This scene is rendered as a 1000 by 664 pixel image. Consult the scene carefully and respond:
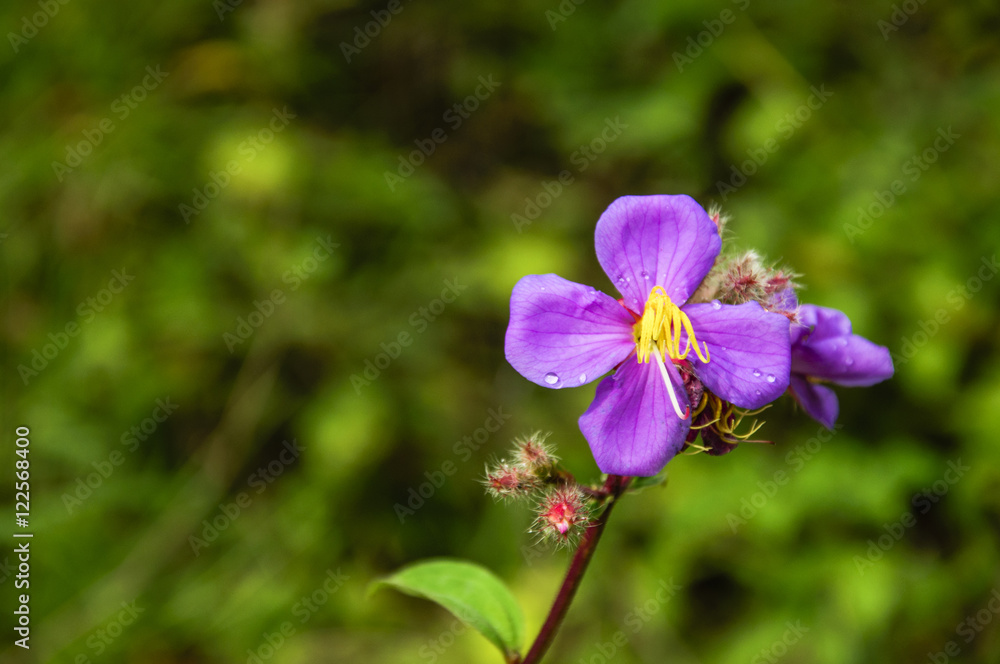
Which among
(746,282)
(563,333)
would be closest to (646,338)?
(563,333)

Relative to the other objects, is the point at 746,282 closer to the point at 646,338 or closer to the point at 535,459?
the point at 646,338

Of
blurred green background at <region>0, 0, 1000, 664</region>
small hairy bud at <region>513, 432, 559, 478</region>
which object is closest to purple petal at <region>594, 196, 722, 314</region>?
small hairy bud at <region>513, 432, 559, 478</region>

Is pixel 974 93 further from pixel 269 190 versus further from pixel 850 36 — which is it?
pixel 269 190

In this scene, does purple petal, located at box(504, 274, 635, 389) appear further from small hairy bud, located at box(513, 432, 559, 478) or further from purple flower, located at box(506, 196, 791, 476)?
small hairy bud, located at box(513, 432, 559, 478)

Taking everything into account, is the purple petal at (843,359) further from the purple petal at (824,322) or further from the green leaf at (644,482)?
the green leaf at (644,482)

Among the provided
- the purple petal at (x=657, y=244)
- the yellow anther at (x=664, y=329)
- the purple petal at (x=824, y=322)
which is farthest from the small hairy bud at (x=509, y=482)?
the purple petal at (x=824, y=322)

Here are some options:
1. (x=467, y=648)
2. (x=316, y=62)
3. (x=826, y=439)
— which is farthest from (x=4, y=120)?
(x=826, y=439)
